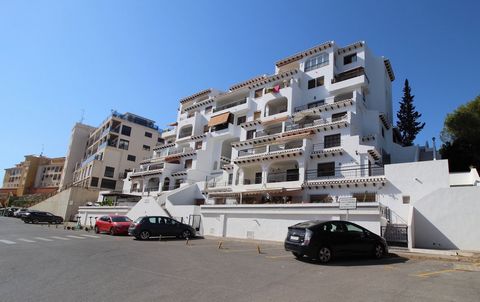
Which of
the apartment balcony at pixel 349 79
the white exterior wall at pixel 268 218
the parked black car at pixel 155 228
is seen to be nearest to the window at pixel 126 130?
the white exterior wall at pixel 268 218

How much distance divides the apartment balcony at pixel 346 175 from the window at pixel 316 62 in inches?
611

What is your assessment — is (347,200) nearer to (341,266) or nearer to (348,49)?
(341,266)

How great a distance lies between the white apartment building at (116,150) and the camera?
6116 cm

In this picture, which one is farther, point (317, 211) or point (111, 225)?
point (111, 225)

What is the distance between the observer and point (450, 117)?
35531mm

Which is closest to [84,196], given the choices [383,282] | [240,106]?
[240,106]

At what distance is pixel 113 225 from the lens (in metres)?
23.6

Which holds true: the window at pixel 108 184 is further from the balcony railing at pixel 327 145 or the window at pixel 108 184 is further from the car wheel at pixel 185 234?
the balcony railing at pixel 327 145

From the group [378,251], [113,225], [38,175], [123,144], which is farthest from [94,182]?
[378,251]

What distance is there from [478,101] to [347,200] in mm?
27698

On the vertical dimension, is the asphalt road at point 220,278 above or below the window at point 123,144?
below

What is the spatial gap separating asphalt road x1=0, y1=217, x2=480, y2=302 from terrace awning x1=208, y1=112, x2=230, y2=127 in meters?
33.5

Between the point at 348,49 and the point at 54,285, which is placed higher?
the point at 348,49

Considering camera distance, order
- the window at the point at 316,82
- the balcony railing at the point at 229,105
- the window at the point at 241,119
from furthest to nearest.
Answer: the balcony railing at the point at 229,105
the window at the point at 241,119
the window at the point at 316,82
